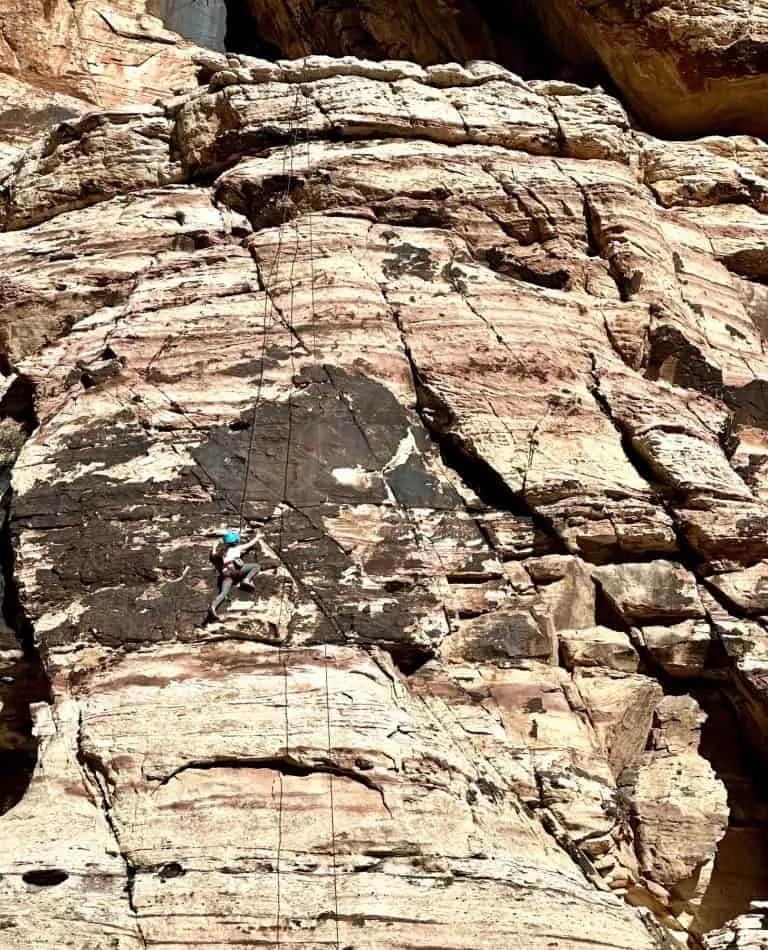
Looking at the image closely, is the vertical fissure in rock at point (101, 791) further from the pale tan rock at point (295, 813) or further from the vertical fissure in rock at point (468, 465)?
the vertical fissure in rock at point (468, 465)

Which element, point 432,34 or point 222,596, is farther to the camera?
point 432,34

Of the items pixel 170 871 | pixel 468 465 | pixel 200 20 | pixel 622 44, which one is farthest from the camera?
pixel 200 20

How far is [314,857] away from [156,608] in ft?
9.38

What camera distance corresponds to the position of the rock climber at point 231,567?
503 inches

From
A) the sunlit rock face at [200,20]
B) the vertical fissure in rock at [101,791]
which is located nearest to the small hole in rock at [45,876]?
the vertical fissure in rock at [101,791]

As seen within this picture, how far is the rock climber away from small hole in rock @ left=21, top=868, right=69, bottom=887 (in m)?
2.61

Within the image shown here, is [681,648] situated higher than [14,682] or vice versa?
[681,648]

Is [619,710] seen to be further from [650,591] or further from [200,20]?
[200,20]

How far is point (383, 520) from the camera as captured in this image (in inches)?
533

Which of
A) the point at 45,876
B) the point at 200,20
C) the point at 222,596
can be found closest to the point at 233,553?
the point at 222,596

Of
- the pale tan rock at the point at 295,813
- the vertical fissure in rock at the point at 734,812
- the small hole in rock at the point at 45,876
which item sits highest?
the pale tan rock at the point at 295,813

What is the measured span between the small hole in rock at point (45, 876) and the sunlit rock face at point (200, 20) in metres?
19.7

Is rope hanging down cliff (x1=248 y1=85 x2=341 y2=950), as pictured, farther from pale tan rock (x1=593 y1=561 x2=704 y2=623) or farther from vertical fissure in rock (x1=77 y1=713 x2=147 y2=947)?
pale tan rock (x1=593 y1=561 x2=704 y2=623)

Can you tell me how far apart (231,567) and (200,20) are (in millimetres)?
17767
